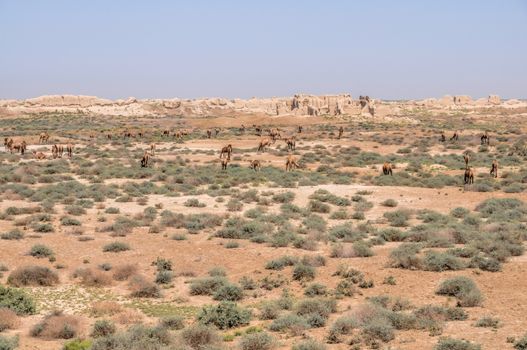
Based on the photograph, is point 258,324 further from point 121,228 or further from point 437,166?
point 437,166

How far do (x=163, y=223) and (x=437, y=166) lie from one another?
2522 cm

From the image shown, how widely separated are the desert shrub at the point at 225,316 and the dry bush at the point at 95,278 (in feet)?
13.5

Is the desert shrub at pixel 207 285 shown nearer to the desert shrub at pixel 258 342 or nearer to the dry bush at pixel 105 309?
the dry bush at pixel 105 309

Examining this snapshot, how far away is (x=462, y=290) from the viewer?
1359 cm

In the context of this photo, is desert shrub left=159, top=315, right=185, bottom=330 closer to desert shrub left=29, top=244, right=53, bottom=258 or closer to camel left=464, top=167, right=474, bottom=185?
desert shrub left=29, top=244, right=53, bottom=258

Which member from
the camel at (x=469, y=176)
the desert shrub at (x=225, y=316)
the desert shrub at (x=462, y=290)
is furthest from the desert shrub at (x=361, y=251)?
the camel at (x=469, y=176)

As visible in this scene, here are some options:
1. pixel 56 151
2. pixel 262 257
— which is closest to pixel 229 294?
pixel 262 257

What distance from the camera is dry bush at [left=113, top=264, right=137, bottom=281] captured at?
1603 centimetres

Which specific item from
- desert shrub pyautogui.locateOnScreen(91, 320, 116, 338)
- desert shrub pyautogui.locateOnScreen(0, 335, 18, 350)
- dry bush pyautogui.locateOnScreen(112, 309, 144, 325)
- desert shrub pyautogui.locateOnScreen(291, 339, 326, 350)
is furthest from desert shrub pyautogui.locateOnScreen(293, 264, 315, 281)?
desert shrub pyautogui.locateOnScreen(0, 335, 18, 350)

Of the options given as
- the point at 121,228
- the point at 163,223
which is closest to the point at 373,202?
the point at 163,223

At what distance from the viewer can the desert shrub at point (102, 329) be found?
11.2 meters

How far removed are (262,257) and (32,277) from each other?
255 inches

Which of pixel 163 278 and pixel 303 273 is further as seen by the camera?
pixel 303 273

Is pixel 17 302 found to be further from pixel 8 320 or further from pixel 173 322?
pixel 173 322
